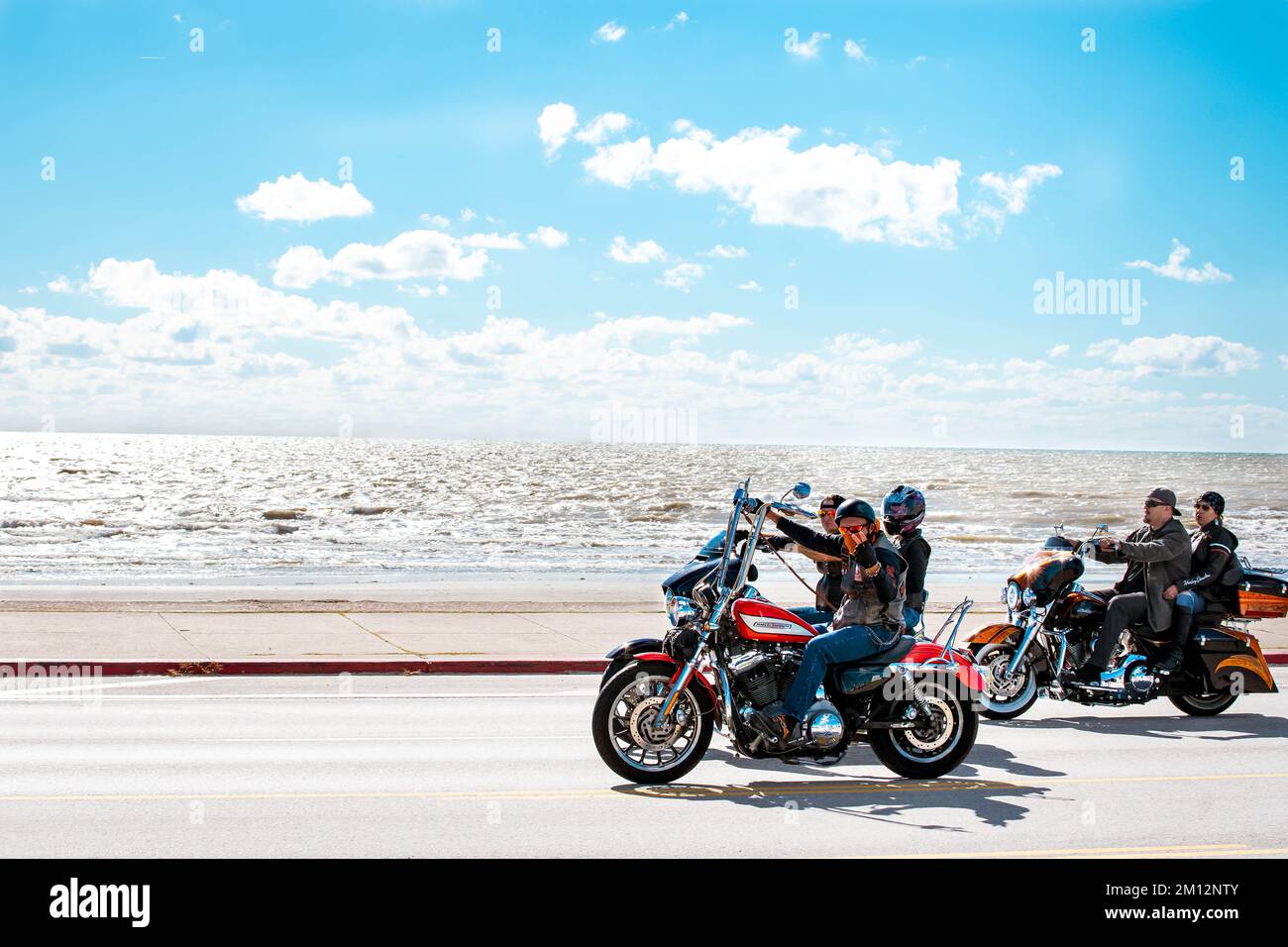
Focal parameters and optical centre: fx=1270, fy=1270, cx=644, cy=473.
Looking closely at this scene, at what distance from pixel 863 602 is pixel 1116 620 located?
3588 millimetres

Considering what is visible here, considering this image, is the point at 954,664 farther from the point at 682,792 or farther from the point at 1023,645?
the point at 1023,645

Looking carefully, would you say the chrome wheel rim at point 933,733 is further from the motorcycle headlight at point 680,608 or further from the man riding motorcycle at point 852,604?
the motorcycle headlight at point 680,608

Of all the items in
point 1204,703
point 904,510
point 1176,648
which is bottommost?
point 1204,703

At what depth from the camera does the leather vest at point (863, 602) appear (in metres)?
8.02

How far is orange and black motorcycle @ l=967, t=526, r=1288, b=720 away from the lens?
34.7ft

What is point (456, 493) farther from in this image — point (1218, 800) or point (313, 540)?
point (1218, 800)

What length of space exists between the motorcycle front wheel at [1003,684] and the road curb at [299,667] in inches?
179

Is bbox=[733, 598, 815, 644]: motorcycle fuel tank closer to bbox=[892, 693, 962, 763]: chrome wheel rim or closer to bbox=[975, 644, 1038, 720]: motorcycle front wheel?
bbox=[892, 693, 962, 763]: chrome wheel rim

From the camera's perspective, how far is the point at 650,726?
782cm

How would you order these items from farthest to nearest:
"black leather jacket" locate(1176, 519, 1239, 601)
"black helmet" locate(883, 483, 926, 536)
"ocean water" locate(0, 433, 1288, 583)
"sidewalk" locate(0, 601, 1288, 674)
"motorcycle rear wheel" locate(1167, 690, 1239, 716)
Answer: "ocean water" locate(0, 433, 1288, 583), "sidewalk" locate(0, 601, 1288, 674), "motorcycle rear wheel" locate(1167, 690, 1239, 716), "black leather jacket" locate(1176, 519, 1239, 601), "black helmet" locate(883, 483, 926, 536)

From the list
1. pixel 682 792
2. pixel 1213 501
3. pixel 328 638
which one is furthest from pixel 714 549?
pixel 328 638

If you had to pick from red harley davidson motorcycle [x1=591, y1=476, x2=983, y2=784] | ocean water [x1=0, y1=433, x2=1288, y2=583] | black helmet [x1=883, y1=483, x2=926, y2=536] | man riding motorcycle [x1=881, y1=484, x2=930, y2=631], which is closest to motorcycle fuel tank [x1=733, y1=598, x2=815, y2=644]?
red harley davidson motorcycle [x1=591, y1=476, x2=983, y2=784]

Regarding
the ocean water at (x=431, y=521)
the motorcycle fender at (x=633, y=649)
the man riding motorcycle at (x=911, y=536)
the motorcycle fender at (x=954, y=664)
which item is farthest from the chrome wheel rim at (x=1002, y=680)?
the ocean water at (x=431, y=521)
